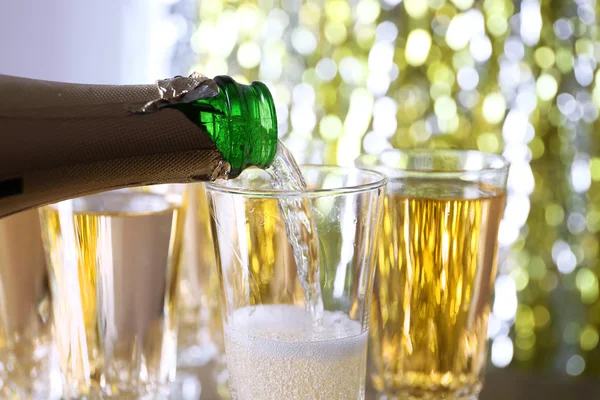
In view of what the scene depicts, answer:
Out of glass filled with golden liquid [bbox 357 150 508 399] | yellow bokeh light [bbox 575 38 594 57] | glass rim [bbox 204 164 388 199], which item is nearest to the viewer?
glass rim [bbox 204 164 388 199]

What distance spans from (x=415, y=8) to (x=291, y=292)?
0.75 metres

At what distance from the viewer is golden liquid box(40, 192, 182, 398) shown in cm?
54

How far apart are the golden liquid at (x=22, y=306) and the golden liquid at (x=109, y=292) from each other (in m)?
0.04

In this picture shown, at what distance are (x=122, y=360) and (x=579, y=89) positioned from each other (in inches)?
31.0

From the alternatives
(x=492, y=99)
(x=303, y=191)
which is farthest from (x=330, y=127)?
(x=303, y=191)

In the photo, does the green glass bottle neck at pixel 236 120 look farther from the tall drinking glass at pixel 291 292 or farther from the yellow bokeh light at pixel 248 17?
the yellow bokeh light at pixel 248 17

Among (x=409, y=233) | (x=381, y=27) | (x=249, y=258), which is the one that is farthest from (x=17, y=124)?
(x=381, y=27)

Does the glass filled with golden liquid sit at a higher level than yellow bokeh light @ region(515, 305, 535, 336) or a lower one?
higher

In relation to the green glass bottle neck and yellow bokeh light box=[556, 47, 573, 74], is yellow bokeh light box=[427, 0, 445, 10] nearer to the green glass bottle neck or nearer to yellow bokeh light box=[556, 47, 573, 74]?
yellow bokeh light box=[556, 47, 573, 74]

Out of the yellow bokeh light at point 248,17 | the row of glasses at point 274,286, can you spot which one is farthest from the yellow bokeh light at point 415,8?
the row of glasses at point 274,286

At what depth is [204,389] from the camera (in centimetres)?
71

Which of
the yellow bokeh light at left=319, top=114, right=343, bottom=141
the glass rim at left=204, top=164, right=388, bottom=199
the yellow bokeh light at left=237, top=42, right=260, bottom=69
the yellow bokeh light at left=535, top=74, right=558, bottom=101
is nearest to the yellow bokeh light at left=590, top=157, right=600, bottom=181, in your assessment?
the yellow bokeh light at left=535, top=74, right=558, bottom=101

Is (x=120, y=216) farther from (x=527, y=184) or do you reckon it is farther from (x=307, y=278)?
(x=527, y=184)

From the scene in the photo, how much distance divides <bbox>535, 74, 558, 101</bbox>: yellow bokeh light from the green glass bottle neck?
713 millimetres
